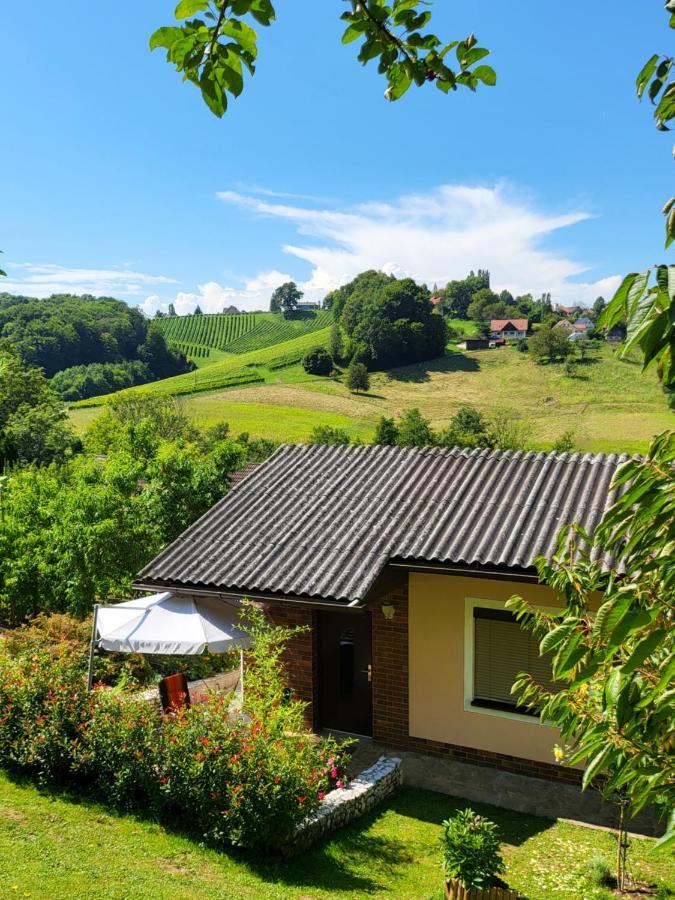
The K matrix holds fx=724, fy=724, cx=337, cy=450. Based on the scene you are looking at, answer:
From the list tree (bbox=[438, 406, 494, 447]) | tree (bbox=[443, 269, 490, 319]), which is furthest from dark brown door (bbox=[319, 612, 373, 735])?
tree (bbox=[443, 269, 490, 319])

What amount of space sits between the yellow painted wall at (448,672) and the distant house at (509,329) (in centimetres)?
11513

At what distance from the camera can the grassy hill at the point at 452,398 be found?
74625mm

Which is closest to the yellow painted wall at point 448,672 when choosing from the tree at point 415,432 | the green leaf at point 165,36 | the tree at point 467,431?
the green leaf at point 165,36

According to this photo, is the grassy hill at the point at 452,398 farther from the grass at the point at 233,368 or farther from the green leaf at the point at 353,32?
the green leaf at the point at 353,32

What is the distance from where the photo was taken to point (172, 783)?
27.1 feet

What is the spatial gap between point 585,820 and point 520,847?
1.30 metres

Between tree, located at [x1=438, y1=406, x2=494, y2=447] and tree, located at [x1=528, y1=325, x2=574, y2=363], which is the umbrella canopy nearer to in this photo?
tree, located at [x1=438, y1=406, x2=494, y2=447]

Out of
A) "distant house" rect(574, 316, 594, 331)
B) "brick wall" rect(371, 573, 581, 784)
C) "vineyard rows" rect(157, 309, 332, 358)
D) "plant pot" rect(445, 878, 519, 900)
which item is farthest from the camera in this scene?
"vineyard rows" rect(157, 309, 332, 358)

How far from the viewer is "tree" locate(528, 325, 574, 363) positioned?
103m

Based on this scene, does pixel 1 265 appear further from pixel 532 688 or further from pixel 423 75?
pixel 532 688

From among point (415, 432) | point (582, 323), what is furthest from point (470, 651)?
point (582, 323)

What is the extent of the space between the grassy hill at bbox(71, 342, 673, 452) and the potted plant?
61.2m

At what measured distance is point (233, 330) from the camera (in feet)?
464

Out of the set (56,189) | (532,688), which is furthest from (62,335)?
(532,688)
